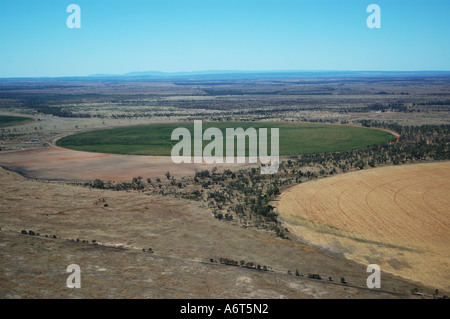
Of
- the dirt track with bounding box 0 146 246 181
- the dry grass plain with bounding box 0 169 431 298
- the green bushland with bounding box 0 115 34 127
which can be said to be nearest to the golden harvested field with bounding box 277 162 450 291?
the dry grass plain with bounding box 0 169 431 298

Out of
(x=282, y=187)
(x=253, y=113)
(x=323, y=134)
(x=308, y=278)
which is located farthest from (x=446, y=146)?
(x=253, y=113)

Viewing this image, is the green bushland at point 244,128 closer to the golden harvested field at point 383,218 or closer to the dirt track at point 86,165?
the dirt track at point 86,165

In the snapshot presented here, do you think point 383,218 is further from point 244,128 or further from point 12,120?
point 12,120

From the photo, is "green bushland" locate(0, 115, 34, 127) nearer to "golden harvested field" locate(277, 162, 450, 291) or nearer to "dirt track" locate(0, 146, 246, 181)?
"dirt track" locate(0, 146, 246, 181)

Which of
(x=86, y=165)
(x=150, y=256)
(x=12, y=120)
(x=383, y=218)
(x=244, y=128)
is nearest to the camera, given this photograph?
(x=150, y=256)

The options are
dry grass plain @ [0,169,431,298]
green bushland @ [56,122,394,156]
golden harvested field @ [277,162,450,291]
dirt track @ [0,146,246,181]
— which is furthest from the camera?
green bushland @ [56,122,394,156]

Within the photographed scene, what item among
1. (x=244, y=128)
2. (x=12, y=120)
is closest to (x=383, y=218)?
(x=244, y=128)
